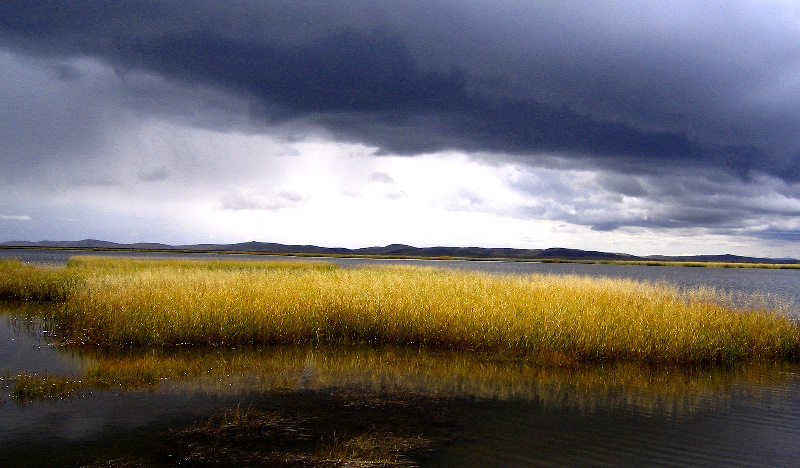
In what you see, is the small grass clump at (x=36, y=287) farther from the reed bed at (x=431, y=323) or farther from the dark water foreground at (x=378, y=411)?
the dark water foreground at (x=378, y=411)

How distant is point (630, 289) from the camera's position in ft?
79.2

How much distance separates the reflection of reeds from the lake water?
5cm

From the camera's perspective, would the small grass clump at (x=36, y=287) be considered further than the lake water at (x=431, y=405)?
Yes

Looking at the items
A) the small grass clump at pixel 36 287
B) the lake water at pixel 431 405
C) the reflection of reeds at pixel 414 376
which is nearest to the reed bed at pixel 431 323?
the reflection of reeds at pixel 414 376

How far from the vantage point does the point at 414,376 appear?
13055 millimetres

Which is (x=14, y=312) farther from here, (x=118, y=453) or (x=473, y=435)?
(x=473, y=435)

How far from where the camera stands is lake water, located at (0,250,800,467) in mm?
8383

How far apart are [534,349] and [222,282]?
12981 mm

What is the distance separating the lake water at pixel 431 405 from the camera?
27.5ft

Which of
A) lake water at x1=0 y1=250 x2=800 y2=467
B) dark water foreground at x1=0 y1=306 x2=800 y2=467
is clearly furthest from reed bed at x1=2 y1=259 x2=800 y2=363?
dark water foreground at x1=0 y1=306 x2=800 y2=467

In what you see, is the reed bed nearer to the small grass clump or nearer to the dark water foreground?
the dark water foreground

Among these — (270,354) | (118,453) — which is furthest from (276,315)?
(118,453)

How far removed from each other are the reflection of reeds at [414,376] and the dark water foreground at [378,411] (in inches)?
2.2

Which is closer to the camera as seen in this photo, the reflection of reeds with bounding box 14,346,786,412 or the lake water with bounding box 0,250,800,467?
the lake water with bounding box 0,250,800,467
